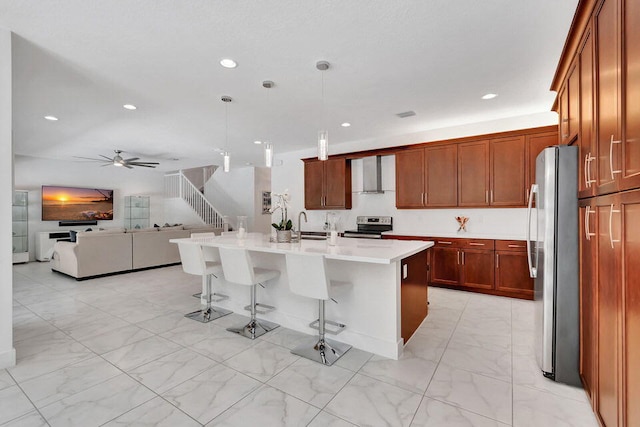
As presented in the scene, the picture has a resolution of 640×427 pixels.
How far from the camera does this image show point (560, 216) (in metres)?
2.18

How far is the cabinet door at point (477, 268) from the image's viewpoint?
4.38 metres

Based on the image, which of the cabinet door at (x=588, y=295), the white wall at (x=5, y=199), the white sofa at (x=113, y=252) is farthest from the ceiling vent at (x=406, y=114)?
the white sofa at (x=113, y=252)

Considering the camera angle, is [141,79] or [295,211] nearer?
[141,79]

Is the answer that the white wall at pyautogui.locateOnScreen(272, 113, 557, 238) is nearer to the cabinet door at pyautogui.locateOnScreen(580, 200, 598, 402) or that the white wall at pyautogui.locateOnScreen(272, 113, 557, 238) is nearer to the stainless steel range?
the stainless steel range

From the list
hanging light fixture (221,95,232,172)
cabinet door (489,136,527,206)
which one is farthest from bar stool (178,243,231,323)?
cabinet door (489,136,527,206)

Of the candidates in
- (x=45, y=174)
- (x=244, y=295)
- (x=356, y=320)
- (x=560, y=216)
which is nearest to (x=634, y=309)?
(x=560, y=216)

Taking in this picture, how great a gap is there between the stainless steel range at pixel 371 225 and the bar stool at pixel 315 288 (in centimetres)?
276

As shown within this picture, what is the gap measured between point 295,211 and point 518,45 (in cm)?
508

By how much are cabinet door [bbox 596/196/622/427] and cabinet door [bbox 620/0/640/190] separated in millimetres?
234

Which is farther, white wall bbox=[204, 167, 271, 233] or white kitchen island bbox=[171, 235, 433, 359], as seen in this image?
white wall bbox=[204, 167, 271, 233]

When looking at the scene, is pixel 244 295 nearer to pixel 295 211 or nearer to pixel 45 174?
pixel 295 211

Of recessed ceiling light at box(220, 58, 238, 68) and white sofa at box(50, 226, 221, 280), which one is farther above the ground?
recessed ceiling light at box(220, 58, 238, 68)

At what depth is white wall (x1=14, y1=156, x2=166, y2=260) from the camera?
781 cm

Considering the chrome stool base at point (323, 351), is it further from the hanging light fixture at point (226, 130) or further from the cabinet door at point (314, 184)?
the cabinet door at point (314, 184)
